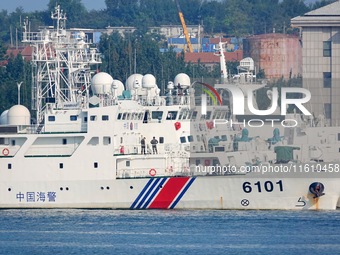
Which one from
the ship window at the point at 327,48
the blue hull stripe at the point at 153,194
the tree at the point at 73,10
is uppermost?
the tree at the point at 73,10

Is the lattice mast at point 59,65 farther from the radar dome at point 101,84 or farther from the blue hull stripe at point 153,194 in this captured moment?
the blue hull stripe at point 153,194

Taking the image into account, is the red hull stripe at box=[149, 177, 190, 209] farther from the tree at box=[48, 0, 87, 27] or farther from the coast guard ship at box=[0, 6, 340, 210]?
the tree at box=[48, 0, 87, 27]

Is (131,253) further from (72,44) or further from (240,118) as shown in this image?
(240,118)

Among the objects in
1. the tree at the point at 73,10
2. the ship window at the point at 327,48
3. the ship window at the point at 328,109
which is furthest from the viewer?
the tree at the point at 73,10

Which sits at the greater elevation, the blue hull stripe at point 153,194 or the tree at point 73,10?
the tree at point 73,10

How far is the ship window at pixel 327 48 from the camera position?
8788cm

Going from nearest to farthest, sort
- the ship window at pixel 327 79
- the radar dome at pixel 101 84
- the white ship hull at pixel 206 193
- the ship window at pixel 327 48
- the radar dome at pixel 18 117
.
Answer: the white ship hull at pixel 206 193, the radar dome at pixel 18 117, the radar dome at pixel 101 84, the ship window at pixel 327 79, the ship window at pixel 327 48

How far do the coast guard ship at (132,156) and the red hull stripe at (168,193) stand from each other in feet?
0.13

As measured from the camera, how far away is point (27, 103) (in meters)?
84.1

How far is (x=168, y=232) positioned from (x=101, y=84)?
32.5 feet

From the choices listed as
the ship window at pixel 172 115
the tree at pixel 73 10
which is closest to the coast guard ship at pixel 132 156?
the ship window at pixel 172 115

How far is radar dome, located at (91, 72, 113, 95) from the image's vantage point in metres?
64.2

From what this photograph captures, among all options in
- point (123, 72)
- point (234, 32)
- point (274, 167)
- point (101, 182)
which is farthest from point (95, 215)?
point (234, 32)

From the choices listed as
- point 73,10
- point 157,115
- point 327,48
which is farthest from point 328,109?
point 73,10
